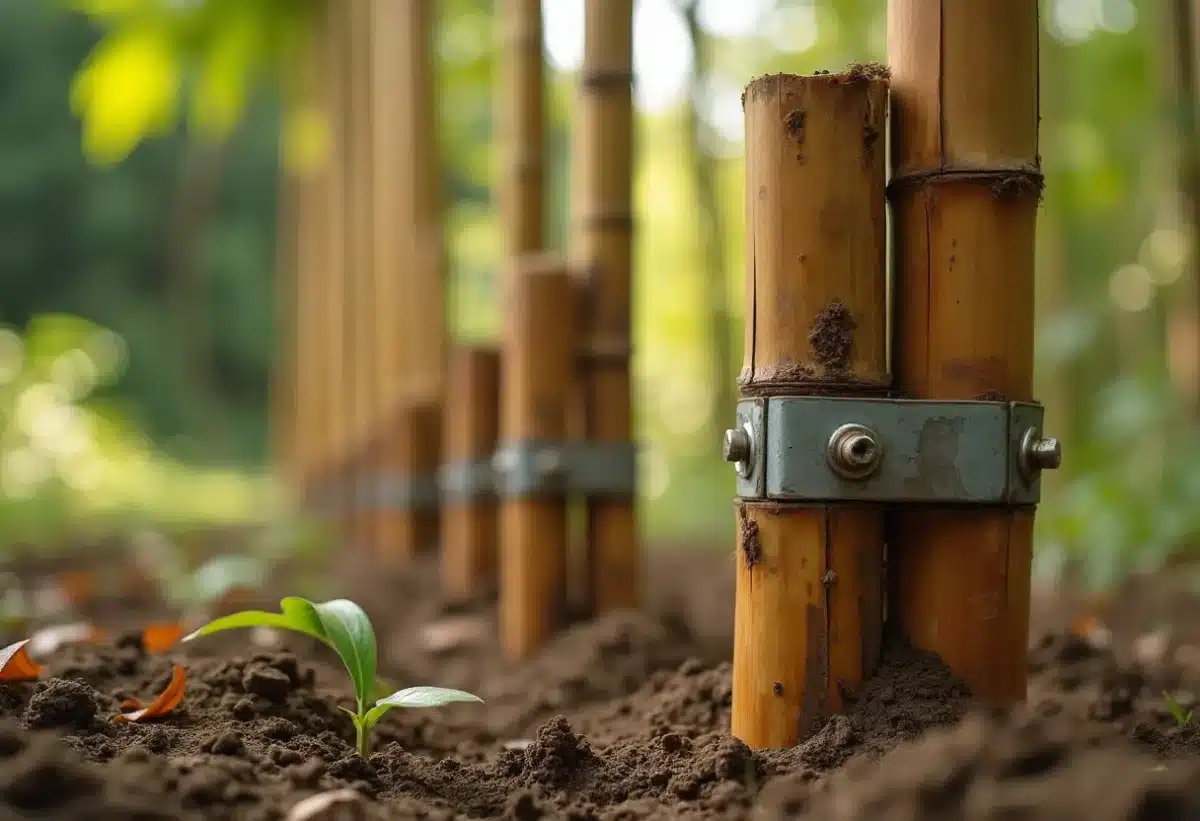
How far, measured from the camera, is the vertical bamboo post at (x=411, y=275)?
17.5ft

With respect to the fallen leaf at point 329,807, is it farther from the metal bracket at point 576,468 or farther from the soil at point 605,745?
the metal bracket at point 576,468

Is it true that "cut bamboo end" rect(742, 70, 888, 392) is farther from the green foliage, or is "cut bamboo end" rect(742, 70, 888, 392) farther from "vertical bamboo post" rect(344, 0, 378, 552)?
the green foliage

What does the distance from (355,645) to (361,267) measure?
6049 millimetres

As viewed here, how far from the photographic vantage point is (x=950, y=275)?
1.82 meters

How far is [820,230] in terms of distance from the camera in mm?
1797

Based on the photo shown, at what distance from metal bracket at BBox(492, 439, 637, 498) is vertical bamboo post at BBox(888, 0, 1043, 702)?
1364 mm

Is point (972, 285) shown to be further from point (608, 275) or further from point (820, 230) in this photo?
point (608, 275)

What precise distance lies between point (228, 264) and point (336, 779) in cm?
2391

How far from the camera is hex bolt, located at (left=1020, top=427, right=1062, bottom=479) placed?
5.81 feet

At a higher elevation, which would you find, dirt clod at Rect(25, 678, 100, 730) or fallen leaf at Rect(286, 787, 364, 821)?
dirt clod at Rect(25, 678, 100, 730)

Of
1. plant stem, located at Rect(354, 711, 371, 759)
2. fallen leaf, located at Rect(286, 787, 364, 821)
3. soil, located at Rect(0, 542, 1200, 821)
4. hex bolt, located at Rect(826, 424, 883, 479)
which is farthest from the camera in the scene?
plant stem, located at Rect(354, 711, 371, 759)

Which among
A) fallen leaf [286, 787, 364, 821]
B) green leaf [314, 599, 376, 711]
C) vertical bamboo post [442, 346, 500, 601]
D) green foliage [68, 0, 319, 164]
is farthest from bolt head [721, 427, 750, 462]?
green foliage [68, 0, 319, 164]

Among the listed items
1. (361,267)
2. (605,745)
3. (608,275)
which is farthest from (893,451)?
(361,267)

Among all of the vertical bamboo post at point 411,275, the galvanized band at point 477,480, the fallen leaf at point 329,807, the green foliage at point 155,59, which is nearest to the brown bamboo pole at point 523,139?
the galvanized band at point 477,480
